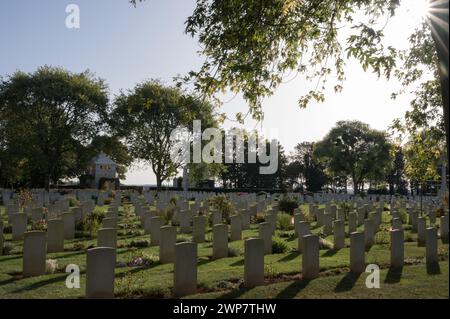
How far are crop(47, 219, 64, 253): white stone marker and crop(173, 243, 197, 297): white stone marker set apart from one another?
213 inches

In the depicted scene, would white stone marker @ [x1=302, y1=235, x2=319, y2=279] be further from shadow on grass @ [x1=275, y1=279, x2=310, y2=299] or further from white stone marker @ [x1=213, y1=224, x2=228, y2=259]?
white stone marker @ [x1=213, y1=224, x2=228, y2=259]

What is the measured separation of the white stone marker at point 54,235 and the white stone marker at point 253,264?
230 inches

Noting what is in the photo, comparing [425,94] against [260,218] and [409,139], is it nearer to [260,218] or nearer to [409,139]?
[409,139]

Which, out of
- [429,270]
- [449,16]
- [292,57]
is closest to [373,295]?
[429,270]

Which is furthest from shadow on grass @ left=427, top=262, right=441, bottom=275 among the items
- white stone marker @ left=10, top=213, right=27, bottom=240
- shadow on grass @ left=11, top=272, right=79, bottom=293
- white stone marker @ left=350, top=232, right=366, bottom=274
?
white stone marker @ left=10, top=213, right=27, bottom=240

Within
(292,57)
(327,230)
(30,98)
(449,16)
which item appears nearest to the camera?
(449,16)

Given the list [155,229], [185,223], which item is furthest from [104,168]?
[155,229]

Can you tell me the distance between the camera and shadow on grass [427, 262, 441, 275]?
7778 millimetres

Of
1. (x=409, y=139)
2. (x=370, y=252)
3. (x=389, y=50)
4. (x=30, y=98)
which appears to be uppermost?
(x=30, y=98)

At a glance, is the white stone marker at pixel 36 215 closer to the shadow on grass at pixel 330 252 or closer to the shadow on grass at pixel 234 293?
the shadow on grass at pixel 330 252

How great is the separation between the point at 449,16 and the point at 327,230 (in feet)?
38.5

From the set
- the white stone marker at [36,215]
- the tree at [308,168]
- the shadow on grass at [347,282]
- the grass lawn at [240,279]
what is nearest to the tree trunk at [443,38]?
the grass lawn at [240,279]

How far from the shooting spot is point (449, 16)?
410 centimetres

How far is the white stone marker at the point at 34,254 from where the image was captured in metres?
8.07
